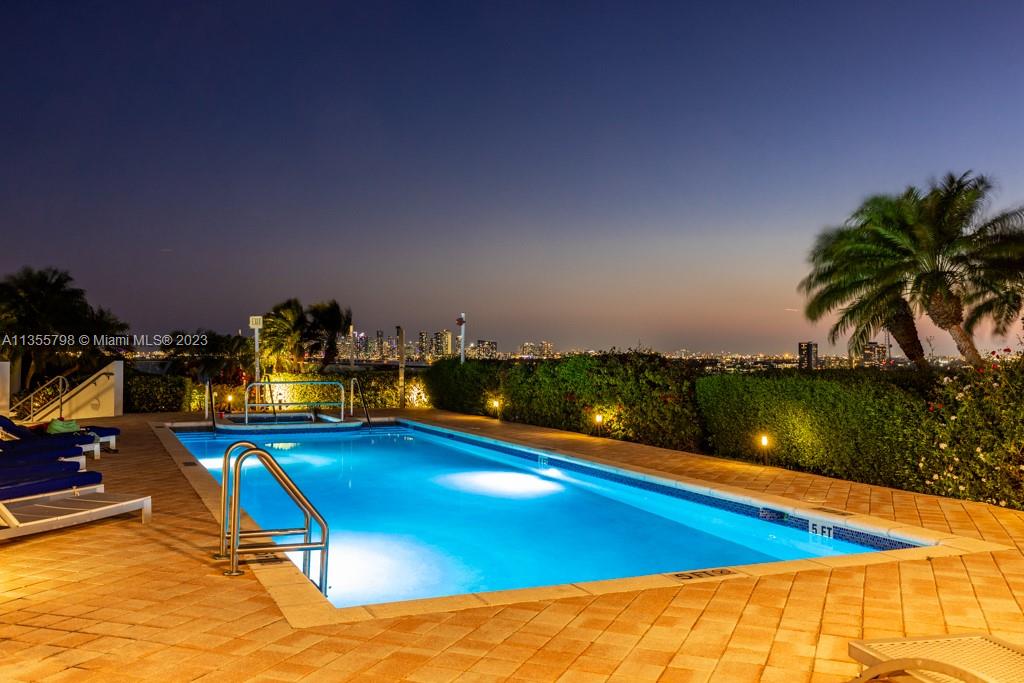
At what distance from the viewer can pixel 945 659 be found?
6.64ft

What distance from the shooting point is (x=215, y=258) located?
3156 centimetres

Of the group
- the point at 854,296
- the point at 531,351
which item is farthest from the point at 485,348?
the point at 854,296

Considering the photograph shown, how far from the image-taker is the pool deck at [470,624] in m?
3.03

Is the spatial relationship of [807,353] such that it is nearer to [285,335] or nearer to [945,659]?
[945,659]

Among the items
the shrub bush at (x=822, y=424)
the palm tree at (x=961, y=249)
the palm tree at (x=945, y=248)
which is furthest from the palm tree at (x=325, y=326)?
the palm tree at (x=961, y=249)

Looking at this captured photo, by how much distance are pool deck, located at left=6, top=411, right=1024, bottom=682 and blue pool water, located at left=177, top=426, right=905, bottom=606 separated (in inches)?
59.9

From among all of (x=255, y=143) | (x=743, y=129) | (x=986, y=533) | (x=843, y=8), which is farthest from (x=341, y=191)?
(x=986, y=533)

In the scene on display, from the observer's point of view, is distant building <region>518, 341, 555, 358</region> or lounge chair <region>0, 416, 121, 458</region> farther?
distant building <region>518, 341, 555, 358</region>

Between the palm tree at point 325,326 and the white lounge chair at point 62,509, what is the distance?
2267 centimetres

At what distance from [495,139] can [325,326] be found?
11.5 meters

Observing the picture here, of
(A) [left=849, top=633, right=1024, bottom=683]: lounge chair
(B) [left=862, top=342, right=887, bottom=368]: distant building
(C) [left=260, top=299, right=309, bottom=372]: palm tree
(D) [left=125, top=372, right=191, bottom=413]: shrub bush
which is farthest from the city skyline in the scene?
(A) [left=849, top=633, right=1024, bottom=683]: lounge chair

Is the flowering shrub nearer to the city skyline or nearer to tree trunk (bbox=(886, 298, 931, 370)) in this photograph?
the city skyline

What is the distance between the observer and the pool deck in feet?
9.95

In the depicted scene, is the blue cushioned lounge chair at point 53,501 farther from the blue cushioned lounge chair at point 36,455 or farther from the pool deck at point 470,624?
the blue cushioned lounge chair at point 36,455
